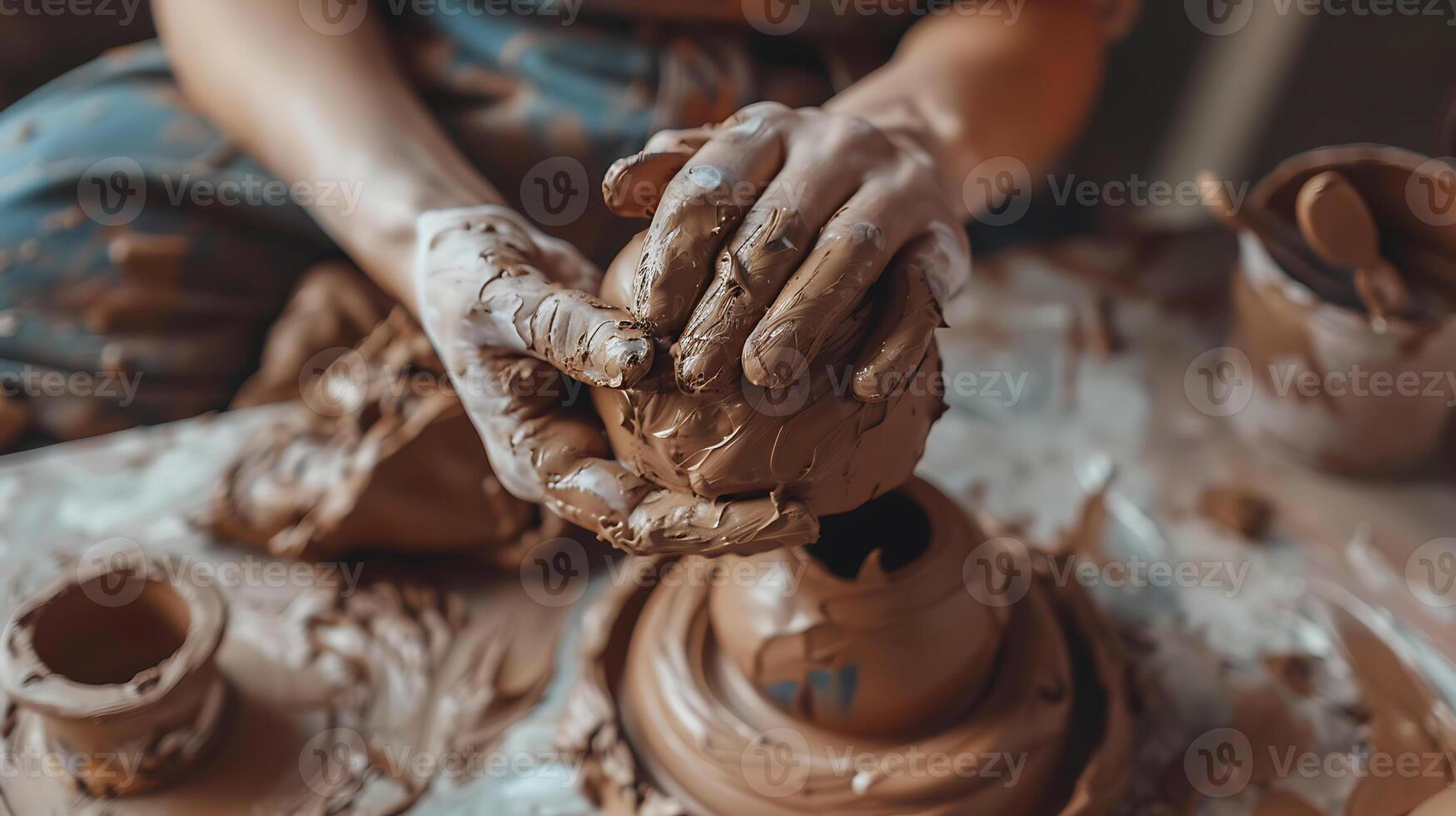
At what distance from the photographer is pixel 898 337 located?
0.74m

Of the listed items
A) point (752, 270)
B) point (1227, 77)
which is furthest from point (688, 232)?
point (1227, 77)

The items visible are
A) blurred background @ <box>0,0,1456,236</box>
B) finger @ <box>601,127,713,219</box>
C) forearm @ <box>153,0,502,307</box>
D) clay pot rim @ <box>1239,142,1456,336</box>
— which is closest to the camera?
finger @ <box>601,127,713,219</box>

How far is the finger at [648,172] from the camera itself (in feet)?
2.62

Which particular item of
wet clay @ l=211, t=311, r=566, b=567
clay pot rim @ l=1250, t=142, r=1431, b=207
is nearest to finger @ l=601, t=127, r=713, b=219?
wet clay @ l=211, t=311, r=566, b=567

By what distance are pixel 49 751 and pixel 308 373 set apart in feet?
2.09

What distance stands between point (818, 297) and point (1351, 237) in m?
0.93

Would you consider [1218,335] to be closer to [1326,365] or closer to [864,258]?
[1326,365]

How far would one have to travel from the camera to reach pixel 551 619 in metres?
1.19

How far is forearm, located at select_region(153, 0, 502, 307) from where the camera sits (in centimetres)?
114

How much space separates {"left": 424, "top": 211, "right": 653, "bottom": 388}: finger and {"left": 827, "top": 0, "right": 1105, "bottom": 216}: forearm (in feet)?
1.50

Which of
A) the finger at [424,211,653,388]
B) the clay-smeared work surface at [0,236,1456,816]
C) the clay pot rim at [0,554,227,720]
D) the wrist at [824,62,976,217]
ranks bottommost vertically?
the clay-smeared work surface at [0,236,1456,816]

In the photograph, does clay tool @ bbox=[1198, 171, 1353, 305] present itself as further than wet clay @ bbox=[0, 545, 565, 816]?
Yes

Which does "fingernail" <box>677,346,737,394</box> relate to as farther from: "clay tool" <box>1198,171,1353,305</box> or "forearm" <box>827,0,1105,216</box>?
"clay tool" <box>1198,171,1353,305</box>

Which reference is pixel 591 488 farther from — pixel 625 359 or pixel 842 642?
pixel 842 642
